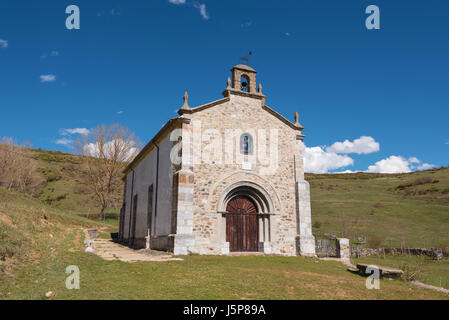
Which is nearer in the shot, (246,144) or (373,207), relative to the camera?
(246,144)

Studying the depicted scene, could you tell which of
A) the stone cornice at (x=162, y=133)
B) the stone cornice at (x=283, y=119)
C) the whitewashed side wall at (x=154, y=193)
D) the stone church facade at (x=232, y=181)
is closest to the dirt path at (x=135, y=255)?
the stone church facade at (x=232, y=181)

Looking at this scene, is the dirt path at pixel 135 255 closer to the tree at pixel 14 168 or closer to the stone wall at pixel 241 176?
the stone wall at pixel 241 176

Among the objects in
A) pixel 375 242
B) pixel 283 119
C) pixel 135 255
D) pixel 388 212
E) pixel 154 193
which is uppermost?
pixel 283 119

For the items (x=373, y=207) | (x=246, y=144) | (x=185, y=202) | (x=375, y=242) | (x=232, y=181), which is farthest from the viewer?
(x=373, y=207)

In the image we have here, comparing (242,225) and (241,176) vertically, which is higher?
(241,176)

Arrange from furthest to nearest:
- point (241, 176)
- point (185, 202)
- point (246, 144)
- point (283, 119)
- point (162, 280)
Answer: point (283, 119) → point (246, 144) → point (241, 176) → point (185, 202) → point (162, 280)

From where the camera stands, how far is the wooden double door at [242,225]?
52.5 ft

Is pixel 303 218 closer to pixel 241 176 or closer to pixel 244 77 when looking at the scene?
pixel 241 176

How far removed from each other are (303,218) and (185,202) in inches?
266

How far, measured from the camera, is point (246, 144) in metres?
17.1

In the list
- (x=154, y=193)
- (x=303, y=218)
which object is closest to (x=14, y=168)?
(x=154, y=193)

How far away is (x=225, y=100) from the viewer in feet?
55.8

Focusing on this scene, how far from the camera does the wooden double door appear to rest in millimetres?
16000
